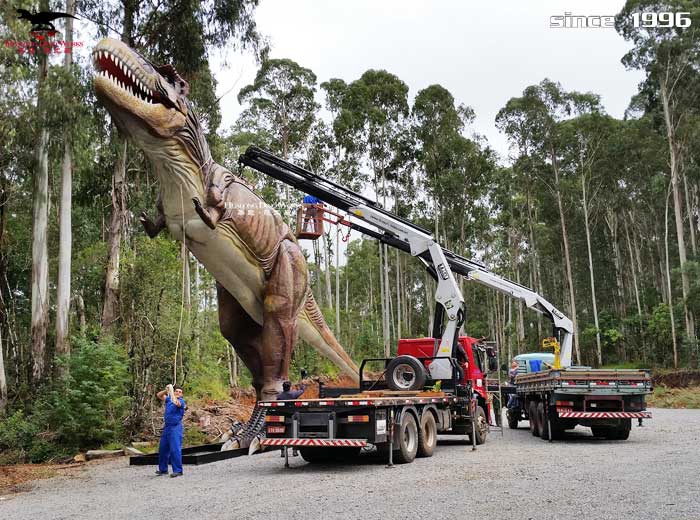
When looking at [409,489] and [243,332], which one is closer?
[409,489]

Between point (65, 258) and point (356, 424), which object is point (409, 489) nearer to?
point (356, 424)

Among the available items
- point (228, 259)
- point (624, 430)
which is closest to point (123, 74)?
point (228, 259)

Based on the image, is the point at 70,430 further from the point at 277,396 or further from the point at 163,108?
the point at 163,108

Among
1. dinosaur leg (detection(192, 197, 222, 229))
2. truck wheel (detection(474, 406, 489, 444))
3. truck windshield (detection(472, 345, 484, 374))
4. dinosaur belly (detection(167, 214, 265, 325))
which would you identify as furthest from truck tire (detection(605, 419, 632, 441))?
dinosaur leg (detection(192, 197, 222, 229))

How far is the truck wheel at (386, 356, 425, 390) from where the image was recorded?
10984mm

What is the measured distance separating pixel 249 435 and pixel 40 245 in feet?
25.8

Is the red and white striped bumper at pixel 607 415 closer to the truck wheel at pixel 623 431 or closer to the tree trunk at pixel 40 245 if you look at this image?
the truck wheel at pixel 623 431

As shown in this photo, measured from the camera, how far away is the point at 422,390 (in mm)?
11234

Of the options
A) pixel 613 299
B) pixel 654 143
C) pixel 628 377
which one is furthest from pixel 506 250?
pixel 628 377

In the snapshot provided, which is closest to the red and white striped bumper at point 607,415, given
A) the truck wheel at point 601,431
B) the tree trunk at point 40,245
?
the truck wheel at point 601,431

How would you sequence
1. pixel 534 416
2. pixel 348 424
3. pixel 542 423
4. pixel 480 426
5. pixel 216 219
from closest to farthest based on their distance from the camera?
pixel 348 424, pixel 216 219, pixel 480 426, pixel 542 423, pixel 534 416

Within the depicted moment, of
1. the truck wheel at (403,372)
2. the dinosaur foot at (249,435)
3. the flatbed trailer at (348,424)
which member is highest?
the truck wheel at (403,372)

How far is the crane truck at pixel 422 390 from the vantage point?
350 inches

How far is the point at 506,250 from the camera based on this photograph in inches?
1932
